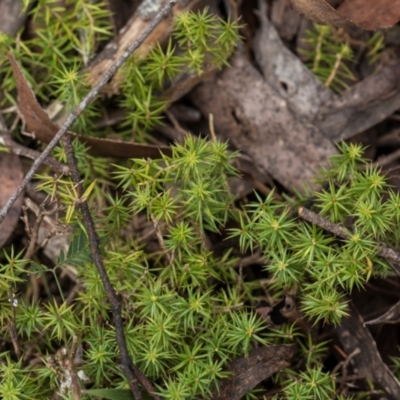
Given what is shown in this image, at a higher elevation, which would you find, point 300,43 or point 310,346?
point 300,43

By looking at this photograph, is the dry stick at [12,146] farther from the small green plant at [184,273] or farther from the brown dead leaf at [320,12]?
the brown dead leaf at [320,12]

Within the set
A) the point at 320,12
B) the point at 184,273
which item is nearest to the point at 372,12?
the point at 320,12

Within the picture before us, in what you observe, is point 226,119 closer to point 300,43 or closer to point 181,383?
point 300,43

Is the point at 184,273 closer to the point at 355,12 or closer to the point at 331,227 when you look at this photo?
the point at 331,227

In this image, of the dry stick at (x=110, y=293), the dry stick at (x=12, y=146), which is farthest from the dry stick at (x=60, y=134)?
the dry stick at (x=12, y=146)

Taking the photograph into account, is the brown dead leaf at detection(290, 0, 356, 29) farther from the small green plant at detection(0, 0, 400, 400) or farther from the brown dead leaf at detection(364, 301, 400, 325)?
the brown dead leaf at detection(364, 301, 400, 325)

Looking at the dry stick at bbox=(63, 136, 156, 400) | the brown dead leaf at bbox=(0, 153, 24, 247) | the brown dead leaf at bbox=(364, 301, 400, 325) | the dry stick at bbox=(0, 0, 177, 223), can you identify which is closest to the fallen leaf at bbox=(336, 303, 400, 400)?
the brown dead leaf at bbox=(364, 301, 400, 325)

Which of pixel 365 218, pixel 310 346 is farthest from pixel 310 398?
pixel 365 218
